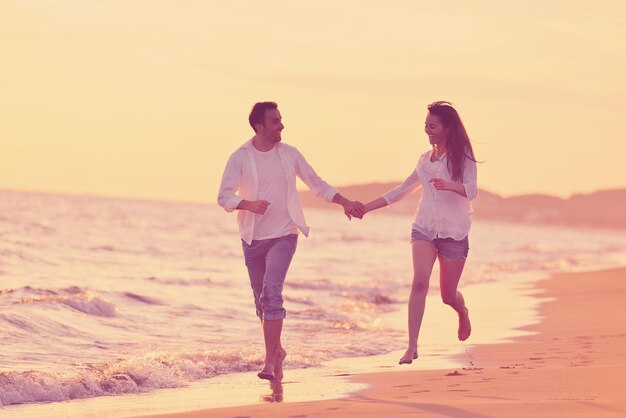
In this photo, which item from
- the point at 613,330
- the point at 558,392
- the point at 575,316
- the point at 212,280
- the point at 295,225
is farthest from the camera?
the point at 212,280

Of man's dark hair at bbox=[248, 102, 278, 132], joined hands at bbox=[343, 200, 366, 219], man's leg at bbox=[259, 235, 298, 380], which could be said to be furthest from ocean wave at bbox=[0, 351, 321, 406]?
man's dark hair at bbox=[248, 102, 278, 132]

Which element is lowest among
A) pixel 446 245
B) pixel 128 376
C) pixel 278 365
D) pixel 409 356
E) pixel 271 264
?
pixel 128 376

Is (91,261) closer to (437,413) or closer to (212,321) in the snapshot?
(212,321)

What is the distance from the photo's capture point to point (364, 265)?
33750 mm

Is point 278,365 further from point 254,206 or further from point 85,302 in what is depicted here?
point 85,302

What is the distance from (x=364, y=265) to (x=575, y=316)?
18497 mm

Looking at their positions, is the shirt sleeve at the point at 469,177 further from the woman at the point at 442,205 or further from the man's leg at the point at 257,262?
the man's leg at the point at 257,262

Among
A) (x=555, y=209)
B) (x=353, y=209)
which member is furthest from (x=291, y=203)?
(x=555, y=209)

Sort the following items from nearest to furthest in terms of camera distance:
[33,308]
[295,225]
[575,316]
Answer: [295,225]
[33,308]
[575,316]

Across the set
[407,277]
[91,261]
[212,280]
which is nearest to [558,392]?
[212,280]

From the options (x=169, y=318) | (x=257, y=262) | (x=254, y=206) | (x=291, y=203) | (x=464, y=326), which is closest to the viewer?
(x=254, y=206)

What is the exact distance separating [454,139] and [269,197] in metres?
1.47

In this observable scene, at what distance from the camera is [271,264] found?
27.3ft

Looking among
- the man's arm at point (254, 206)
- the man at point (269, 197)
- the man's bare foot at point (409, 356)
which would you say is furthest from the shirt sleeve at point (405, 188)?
the man's bare foot at point (409, 356)
